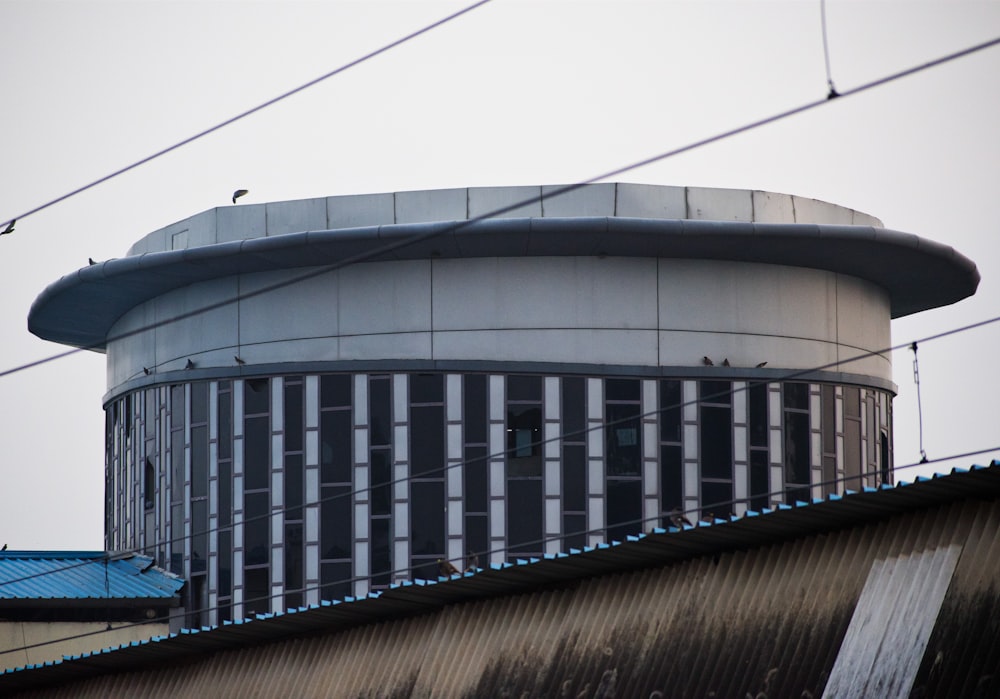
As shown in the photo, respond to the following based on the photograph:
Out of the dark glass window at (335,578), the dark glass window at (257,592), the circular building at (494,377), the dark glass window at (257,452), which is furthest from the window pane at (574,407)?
the dark glass window at (257,592)

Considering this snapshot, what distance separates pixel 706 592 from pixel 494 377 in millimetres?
14981

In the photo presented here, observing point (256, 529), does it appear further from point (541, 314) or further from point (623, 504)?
point (623, 504)

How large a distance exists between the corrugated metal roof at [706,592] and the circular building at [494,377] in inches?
415

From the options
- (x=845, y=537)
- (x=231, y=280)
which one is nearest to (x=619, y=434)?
(x=231, y=280)

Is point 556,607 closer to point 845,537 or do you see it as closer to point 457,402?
point 845,537

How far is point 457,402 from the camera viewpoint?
32.9 m

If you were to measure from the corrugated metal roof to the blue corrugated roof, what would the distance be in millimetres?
12725

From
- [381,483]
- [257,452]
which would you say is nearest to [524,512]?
[381,483]

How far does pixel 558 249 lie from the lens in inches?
1303

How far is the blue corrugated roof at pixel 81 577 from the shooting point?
1332 inches

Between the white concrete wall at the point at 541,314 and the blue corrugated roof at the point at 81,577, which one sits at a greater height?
the white concrete wall at the point at 541,314

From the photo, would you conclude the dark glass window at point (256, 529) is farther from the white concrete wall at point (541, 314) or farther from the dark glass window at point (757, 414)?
the dark glass window at point (757, 414)

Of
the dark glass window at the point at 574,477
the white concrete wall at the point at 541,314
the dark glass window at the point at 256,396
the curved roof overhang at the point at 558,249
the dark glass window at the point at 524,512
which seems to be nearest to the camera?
the curved roof overhang at the point at 558,249

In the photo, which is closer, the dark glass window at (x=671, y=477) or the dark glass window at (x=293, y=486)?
the dark glass window at (x=671, y=477)
